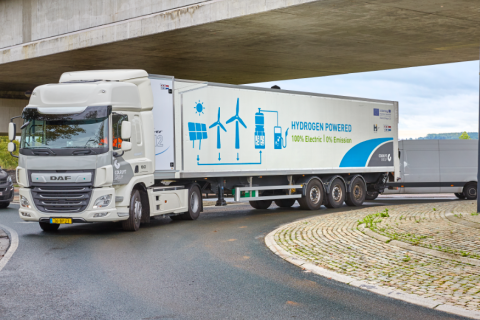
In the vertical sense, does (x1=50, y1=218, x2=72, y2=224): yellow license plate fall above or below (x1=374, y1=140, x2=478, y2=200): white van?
below

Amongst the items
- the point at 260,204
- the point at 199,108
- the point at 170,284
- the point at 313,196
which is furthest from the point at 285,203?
the point at 170,284

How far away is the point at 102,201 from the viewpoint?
12.4 metres

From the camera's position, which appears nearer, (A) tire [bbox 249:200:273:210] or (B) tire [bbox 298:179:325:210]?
(B) tire [bbox 298:179:325:210]

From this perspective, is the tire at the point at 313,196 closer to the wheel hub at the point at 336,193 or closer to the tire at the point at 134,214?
the wheel hub at the point at 336,193

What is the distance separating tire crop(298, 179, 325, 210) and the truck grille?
864 centimetres

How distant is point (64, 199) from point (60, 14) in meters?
12.9

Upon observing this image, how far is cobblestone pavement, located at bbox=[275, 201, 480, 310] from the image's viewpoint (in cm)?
719

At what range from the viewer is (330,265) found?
8.65 meters

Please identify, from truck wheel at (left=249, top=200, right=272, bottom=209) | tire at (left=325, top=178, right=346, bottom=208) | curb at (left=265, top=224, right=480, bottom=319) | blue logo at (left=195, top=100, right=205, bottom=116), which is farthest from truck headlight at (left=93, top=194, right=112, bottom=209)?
tire at (left=325, top=178, right=346, bottom=208)

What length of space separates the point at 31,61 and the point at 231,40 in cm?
938

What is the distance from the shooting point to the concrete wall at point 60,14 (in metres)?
20.5

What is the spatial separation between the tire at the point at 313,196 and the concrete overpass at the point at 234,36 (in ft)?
17.0

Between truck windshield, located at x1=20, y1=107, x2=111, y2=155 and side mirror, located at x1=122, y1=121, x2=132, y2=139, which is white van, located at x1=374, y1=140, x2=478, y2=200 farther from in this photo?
truck windshield, located at x1=20, y1=107, x2=111, y2=155

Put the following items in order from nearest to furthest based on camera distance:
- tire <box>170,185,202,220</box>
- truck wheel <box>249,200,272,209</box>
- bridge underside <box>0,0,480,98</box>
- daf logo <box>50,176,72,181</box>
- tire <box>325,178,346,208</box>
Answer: daf logo <box>50,176,72,181</box> → tire <box>170,185,202,220</box> → bridge underside <box>0,0,480,98</box> → tire <box>325,178,346,208</box> → truck wheel <box>249,200,272,209</box>
